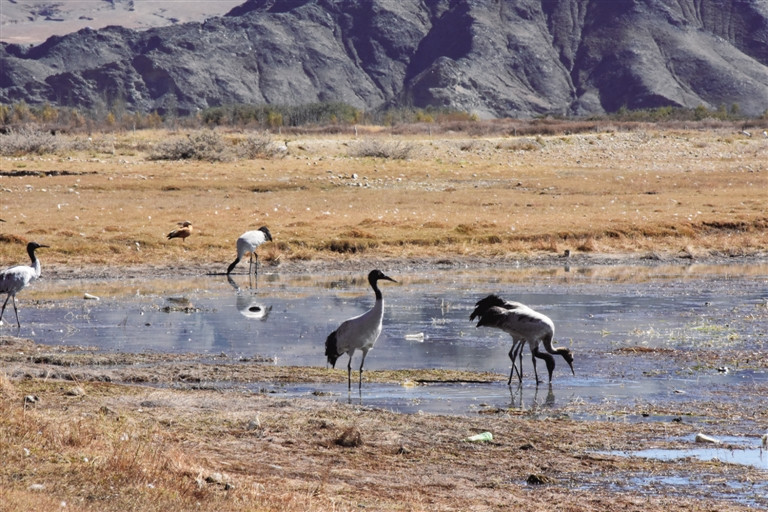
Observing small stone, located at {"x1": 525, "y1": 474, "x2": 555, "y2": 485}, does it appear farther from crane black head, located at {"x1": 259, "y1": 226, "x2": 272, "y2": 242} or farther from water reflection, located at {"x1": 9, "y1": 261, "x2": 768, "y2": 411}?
crane black head, located at {"x1": 259, "y1": 226, "x2": 272, "y2": 242}

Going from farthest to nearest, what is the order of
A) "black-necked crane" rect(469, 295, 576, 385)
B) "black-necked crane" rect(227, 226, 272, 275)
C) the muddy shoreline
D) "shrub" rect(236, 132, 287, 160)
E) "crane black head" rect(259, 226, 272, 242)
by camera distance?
"shrub" rect(236, 132, 287, 160), "crane black head" rect(259, 226, 272, 242), the muddy shoreline, "black-necked crane" rect(227, 226, 272, 275), "black-necked crane" rect(469, 295, 576, 385)

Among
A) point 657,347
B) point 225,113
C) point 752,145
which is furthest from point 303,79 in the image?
point 657,347

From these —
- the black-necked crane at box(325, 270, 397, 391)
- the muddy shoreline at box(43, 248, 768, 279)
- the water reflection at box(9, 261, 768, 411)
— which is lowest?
the muddy shoreline at box(43, 248, 768, 279)

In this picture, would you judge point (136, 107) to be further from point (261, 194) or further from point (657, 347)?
point (657, 347)

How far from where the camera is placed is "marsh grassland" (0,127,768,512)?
8469 mm

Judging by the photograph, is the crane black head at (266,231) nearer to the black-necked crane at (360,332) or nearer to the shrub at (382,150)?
the black-necked crane at (360,332)

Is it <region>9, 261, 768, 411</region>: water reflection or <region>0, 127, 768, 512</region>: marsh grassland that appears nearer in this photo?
<region>0, 127, 768, 512</region>: marsh grassland

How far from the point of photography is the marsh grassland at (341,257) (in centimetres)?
847

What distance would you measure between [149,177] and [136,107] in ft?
470

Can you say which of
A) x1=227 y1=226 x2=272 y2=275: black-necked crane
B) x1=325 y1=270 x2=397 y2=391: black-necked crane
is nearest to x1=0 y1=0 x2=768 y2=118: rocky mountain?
x1=227 y1=226 x2=272 y2=275: black-necked crane

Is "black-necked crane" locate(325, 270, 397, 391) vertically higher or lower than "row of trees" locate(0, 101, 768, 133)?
lower

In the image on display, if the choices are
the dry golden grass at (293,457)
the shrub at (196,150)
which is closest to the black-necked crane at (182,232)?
the dry golden grass at (293,457)

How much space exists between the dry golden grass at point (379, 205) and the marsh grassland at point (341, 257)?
114mm

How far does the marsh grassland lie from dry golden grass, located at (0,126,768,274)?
0.11 m
